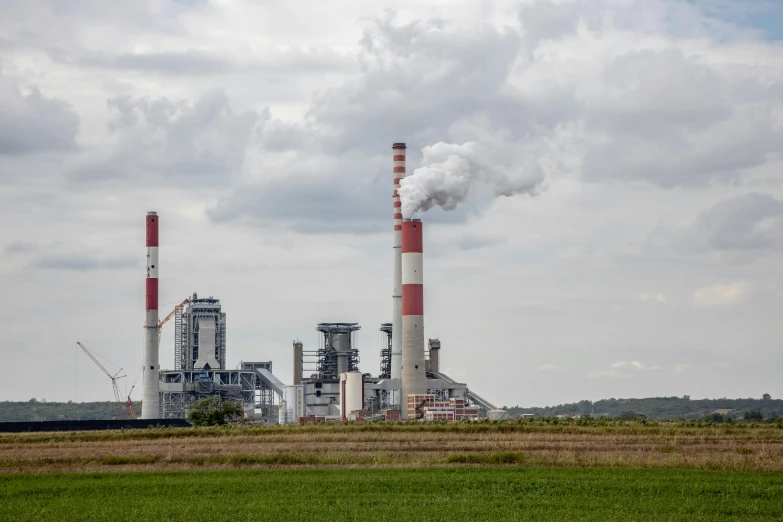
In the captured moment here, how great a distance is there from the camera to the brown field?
32.3m

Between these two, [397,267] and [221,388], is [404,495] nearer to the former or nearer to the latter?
[397,267]

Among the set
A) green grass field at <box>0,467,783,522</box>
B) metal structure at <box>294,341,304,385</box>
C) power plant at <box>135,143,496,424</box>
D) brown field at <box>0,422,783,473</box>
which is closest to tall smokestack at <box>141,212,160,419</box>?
power plant at <box>135,143,496,424</box>

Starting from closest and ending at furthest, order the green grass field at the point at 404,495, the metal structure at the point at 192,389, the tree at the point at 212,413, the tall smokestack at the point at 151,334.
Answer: the green grass field at the point at 404,495
the tree at the point at 212,413
the tall smokestack at the point at 151,334
the metal structure at the point at 192,389

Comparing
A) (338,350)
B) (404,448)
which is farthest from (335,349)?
(404,448)

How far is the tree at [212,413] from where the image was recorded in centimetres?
8336

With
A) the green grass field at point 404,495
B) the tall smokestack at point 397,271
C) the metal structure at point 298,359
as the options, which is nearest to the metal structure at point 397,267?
the tall smokestack at point 397,271

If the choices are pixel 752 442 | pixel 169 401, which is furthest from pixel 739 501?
pixel 169 401

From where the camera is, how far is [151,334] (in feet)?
303

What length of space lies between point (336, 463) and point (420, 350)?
54.3m

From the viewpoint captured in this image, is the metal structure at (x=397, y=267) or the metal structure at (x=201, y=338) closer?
the metal structure at (x=397, y=267)

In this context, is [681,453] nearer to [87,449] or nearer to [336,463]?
[336,463]

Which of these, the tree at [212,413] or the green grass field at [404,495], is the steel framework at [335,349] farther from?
the green grass field at [404,495]

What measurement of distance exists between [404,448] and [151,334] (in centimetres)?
5671

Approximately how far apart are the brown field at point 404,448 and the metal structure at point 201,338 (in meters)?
44.6
